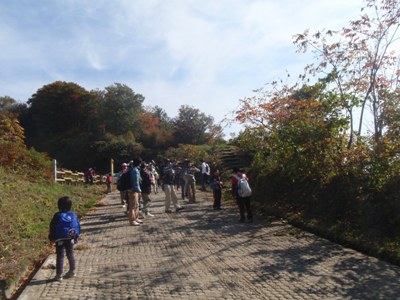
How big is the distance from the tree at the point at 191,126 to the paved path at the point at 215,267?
32363 millimetres

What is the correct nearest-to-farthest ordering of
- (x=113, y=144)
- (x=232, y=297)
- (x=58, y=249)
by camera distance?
(x=232, y=297) < (x=58, y=249) < (x=113, y=144)

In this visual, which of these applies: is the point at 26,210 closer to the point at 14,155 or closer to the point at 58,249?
the point at 58,249

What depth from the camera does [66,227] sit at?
6512 millimetres

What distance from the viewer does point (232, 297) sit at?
5.54m

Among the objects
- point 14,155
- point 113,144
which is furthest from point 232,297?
point 113,144

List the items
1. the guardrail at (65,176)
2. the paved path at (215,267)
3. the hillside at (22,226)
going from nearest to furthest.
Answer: the paved path at (215,267) < the hillside at (22,226) < the guardrail at (65,176)

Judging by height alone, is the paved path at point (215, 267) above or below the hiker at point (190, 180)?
below

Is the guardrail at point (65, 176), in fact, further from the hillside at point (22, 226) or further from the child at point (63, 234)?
the child at point (63, 234)

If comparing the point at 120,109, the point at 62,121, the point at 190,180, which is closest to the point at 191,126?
the point at 120,109

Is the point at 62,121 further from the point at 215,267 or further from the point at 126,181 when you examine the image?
the point at 215,267

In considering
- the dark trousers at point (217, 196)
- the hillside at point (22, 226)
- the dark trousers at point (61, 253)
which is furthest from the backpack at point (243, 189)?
the dark trousers at point (61, 253)

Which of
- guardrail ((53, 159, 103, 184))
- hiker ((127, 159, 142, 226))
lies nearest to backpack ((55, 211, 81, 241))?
hiker ((127, 159, 142, 226))

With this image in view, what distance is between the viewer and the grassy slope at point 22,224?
7340mm

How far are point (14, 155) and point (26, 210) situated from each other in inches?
332
